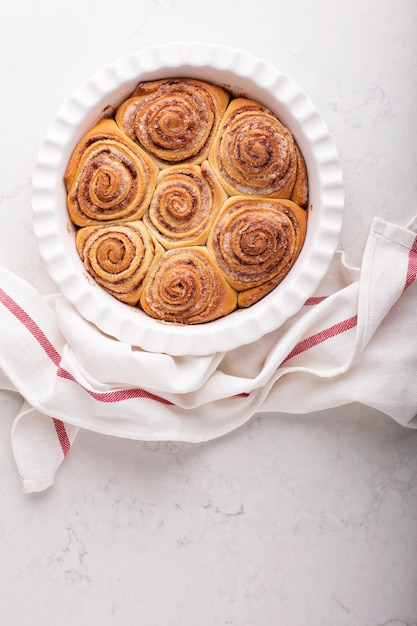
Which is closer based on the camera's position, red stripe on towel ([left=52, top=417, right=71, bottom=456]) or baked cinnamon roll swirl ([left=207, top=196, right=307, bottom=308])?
baked cinnamon roll swirl ([left=207, top=196, right=307, bottom=308])

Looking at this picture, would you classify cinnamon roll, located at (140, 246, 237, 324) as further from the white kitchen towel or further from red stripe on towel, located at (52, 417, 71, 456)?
red stripe on towel, located at (52, 417, 71, 456)

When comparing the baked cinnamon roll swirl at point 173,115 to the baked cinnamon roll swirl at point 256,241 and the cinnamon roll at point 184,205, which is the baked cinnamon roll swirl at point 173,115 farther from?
the baked cinnamon roll swirl at point 256,241

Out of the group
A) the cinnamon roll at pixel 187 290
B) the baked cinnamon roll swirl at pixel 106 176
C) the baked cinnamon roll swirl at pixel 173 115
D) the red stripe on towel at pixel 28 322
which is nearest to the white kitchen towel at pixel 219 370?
the red stripe on towel at pixel 28 322

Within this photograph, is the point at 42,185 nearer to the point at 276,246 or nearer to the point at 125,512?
the point at 276,246

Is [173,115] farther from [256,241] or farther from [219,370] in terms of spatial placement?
[219,370]

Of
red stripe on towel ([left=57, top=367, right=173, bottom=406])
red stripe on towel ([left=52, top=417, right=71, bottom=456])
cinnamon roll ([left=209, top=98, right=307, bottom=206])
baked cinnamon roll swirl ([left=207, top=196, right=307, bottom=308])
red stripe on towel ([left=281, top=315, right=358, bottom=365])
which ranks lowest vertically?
red stripe on towel ([left=52, top=417, right=71, bottom=456])

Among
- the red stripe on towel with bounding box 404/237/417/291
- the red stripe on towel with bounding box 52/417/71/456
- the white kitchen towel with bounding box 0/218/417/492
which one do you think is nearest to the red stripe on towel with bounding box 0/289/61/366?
the white kitchen towel with bounding box 0/218/417/492
